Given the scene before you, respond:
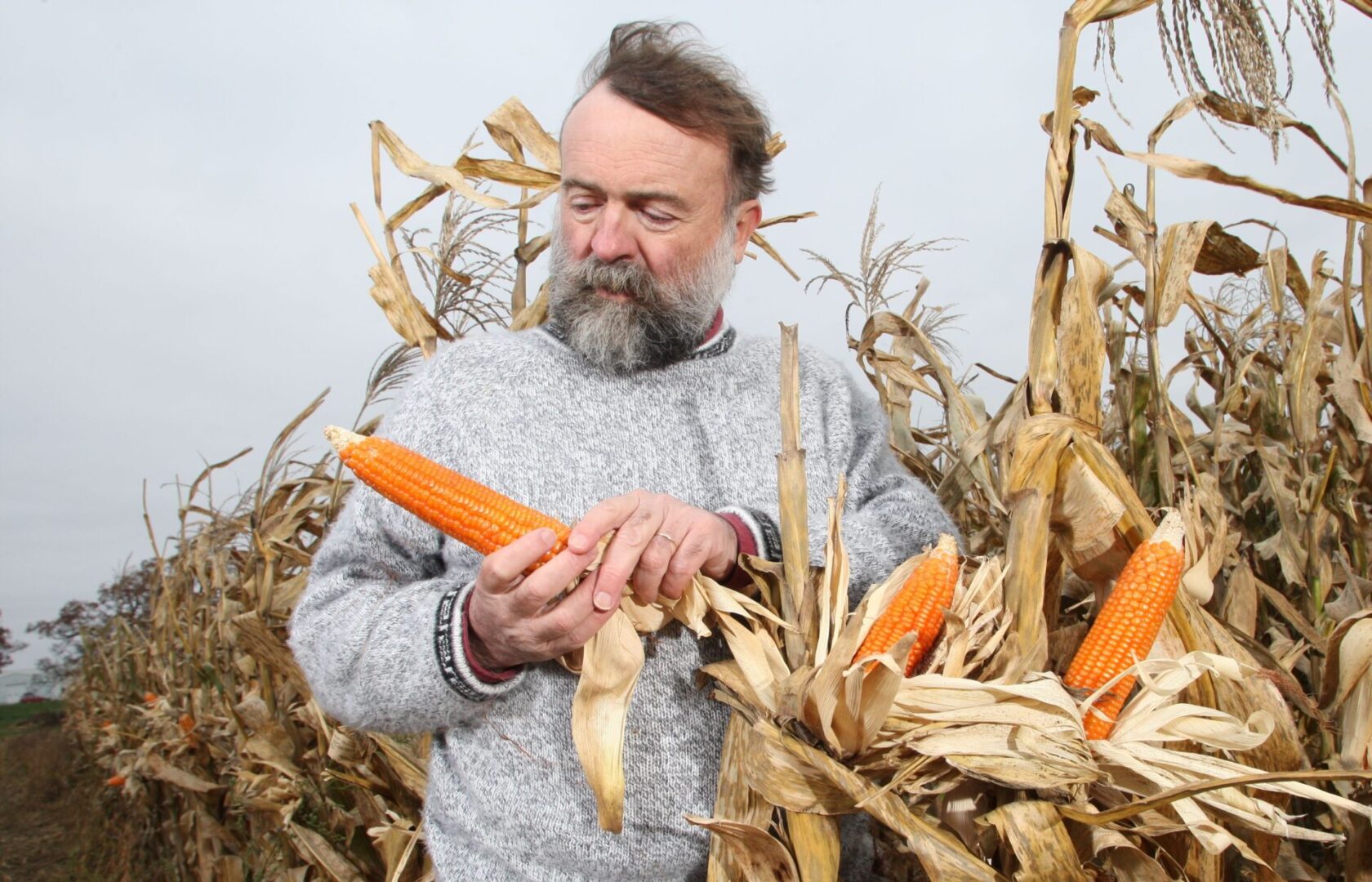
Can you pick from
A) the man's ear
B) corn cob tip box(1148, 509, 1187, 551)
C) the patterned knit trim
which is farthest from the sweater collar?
corn cob tip box(1148, 509, 1187, 551)

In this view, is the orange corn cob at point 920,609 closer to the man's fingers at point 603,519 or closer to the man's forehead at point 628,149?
the man's fingers at point 603,519

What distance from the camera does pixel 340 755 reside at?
129 inches

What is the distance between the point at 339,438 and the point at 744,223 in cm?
134

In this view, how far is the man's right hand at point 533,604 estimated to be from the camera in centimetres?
149

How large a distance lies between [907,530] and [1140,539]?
46 centimetres

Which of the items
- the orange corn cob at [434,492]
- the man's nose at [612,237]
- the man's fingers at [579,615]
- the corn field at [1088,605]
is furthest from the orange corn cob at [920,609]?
the man's nose at [612,237]

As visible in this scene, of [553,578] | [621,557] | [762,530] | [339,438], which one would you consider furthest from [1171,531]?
[339,438]

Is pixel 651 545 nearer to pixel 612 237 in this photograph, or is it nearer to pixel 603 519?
pixel 603 519

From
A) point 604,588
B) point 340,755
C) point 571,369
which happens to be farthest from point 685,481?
point 340,755

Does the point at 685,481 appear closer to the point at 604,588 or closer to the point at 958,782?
the point at 604,588

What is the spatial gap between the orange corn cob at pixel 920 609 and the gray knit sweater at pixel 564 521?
26 centimetres

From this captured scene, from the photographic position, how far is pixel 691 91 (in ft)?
7.28

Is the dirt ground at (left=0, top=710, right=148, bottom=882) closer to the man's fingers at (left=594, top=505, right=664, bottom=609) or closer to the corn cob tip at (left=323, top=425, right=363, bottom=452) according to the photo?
the corn cob tip at (left=323, top=425, right=363, bottom=452)

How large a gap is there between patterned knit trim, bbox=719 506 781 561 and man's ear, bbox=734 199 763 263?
0.89 metres
